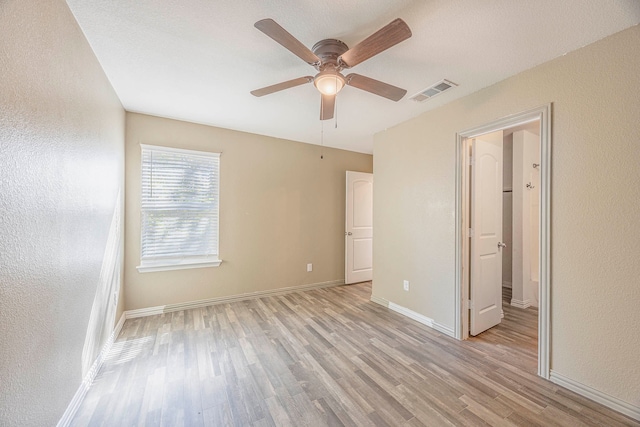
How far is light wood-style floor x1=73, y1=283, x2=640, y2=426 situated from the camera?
61.2 inches

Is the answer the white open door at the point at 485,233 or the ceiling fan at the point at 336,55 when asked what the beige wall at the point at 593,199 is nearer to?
the white open door at the point at 485,233

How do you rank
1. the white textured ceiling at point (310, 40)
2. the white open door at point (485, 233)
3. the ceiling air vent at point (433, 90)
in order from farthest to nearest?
the white open door at point (485, 233) → the ceiling air vent at point (433, 90) → the white textured ceiling at point (310, 40)

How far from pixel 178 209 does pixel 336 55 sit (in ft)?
8.93

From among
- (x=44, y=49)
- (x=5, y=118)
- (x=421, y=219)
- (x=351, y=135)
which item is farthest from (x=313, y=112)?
(x=5, y=118)

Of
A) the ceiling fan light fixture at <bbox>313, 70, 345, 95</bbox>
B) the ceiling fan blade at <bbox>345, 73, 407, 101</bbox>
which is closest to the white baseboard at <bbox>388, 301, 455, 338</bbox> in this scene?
the ceiling fan blade at <bbox>345, 73, 407, 101</bbox>

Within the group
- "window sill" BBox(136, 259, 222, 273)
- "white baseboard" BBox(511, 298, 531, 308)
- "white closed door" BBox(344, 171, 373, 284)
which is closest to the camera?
"window sill" BBox(136, 259, 222, 273)

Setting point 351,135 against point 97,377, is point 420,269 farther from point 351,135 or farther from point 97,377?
point 97,377

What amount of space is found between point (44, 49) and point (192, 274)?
2.68 metres

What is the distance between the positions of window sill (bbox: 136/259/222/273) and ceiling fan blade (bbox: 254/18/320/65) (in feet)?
9.38

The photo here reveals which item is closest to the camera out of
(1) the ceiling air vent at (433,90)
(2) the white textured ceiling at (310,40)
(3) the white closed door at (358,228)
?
(2) the white textured ceiling at (310,40)

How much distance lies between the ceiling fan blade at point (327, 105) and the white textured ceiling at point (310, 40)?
1.14ft

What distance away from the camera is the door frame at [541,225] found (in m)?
1.91

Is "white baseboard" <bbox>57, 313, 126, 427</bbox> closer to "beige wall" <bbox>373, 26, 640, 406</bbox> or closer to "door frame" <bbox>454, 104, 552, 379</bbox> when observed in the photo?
"door frame" <bbox>454, 104, 552, 379</bbox>

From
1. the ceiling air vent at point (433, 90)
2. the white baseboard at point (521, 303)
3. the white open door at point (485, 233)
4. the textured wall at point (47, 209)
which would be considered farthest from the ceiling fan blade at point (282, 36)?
the white baseboard at point (521, 303)
